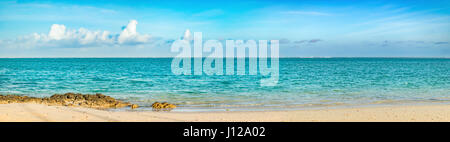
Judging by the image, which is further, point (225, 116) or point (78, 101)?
point (78, 101)

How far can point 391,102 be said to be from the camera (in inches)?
704

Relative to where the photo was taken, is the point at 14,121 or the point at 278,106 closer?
the point at 14,121

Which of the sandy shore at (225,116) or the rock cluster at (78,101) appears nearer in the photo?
the sandy shore at (225,116)

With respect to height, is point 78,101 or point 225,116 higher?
point 78,101

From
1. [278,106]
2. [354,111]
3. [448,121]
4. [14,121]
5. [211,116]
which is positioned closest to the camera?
[14,121]

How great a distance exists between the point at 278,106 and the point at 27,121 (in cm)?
1160

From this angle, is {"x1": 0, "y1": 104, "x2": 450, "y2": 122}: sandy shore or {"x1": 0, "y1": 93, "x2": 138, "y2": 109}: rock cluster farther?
{"x1": 0, "y1": 93, "x2": 138, "y2": 109}: rock cluster
